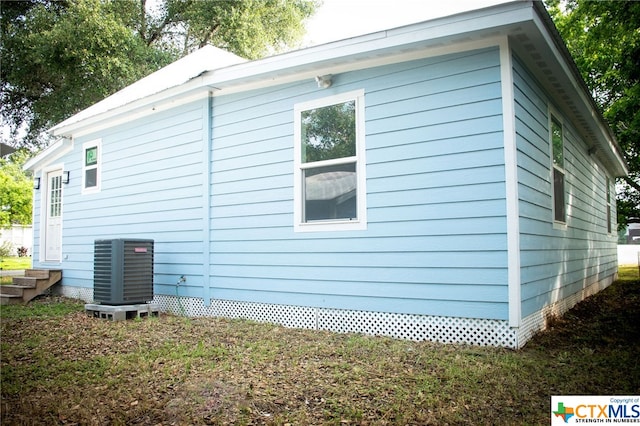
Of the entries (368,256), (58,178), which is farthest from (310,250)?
(58,178)

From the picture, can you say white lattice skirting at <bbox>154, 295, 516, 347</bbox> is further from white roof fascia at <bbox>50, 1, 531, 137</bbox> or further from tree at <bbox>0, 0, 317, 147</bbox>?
tree at <bbox>0, 0, 317, 147</bbox>

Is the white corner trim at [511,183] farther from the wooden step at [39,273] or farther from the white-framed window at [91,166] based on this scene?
the wooden step at [39,273]

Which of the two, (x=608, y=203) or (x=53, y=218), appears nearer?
(x=53, y=218)

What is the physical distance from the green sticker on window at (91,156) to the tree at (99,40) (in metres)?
5.59

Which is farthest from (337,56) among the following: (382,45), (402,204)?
(402,204)

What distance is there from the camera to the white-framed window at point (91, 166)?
28.0ft

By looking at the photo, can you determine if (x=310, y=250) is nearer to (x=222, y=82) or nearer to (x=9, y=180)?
(x=222, y=82)

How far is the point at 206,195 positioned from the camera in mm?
6598

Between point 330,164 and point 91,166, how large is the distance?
548 cm

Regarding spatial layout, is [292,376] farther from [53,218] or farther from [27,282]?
[53,218]

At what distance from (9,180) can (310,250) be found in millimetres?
34126

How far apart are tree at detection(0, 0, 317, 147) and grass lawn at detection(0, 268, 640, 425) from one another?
10256mm

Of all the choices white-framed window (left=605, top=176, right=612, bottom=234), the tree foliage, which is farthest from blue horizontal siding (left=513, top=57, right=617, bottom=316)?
white-framed window (left=605, top=176, right=612, bottom=234)

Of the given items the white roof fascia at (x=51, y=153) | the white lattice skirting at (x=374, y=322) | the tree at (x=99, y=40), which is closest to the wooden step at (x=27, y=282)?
the white roof fascia at (x=51, y=153)
